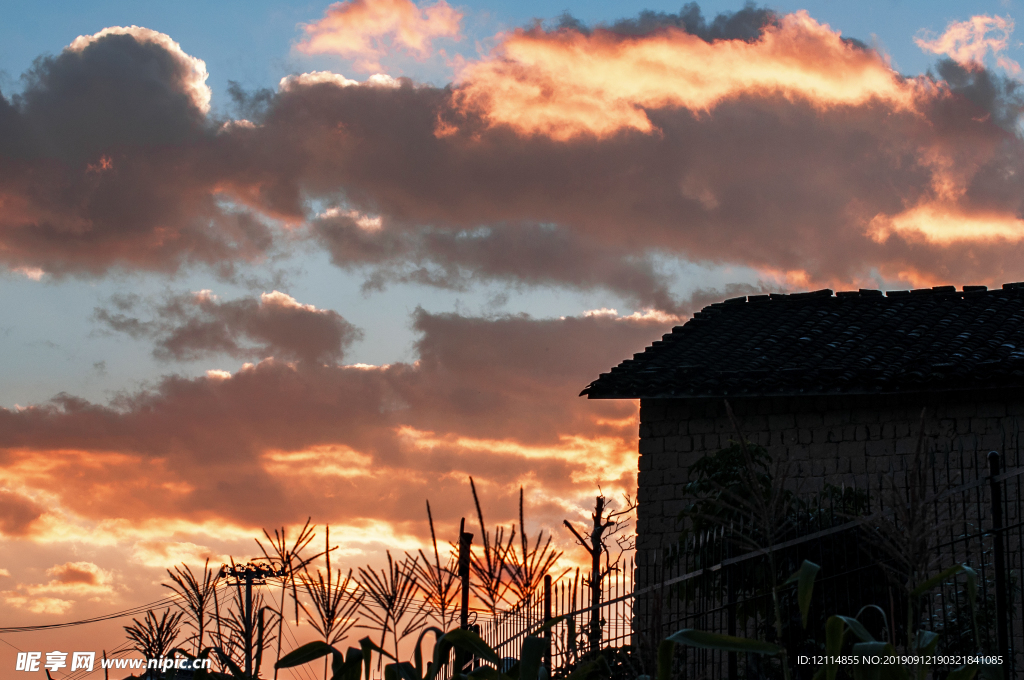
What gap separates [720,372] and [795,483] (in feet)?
5.94

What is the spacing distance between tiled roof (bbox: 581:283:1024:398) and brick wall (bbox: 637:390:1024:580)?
552 millimetres

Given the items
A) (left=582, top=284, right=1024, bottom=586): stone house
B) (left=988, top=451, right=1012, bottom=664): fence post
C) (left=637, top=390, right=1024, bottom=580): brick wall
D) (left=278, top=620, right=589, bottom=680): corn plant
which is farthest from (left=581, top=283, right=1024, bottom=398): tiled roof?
(left=278, top=620, right=589, bottom=680): corn plant

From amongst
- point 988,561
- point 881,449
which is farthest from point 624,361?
point 988,561

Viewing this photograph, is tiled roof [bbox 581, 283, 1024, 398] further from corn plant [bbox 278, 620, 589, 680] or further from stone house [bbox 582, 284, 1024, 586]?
corn plant [bbox 278, 620, 589, 680]

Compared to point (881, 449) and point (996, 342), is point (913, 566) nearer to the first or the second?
point (881, 449)

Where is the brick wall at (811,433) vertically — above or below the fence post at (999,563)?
above

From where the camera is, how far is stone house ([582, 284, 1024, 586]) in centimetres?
1245

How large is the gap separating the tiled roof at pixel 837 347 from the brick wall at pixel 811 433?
21.7 inches

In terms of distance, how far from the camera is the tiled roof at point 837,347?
12.4m

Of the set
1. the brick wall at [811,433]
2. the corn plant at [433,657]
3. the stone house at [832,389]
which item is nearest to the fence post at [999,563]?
the corn plant at [433,657]

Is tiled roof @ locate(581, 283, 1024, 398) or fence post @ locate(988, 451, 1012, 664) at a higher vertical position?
tiled roof @ locate(581, 283, 1024, 398)

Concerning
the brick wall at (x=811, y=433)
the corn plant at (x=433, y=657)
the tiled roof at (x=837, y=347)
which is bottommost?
the corn plant at (x=433, y=657)

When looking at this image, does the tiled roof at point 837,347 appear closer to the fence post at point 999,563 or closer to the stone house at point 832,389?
the stone house at point 832,389

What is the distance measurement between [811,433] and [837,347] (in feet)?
4.82
